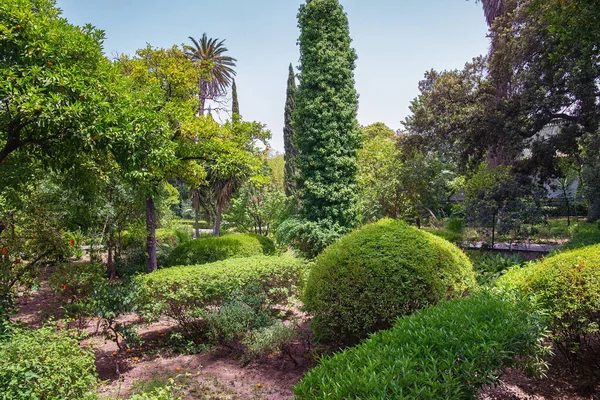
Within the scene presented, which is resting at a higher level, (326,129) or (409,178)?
(326,129)

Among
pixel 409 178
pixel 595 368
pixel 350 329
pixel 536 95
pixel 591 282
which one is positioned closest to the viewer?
pixel 591 282

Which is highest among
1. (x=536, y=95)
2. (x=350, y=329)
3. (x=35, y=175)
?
(x=536, y=95)

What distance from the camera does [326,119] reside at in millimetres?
12219

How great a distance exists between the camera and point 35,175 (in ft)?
18.8

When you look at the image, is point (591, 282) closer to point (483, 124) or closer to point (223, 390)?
point (223, 390)

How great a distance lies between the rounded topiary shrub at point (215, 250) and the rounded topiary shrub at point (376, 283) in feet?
18.8

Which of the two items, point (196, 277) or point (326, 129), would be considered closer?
point (196, 277)

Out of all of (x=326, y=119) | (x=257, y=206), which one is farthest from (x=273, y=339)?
(x=257, y=206)

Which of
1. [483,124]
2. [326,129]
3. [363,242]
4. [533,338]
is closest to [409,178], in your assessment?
[483,124]

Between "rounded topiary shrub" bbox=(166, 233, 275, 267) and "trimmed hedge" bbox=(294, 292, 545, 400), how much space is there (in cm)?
752

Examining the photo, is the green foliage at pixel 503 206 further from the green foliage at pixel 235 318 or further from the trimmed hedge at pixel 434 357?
the trimmed hedge at pixel 434 357

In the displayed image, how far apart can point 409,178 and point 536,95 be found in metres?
5.57

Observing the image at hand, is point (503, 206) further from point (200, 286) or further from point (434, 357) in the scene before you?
point (434, 357)

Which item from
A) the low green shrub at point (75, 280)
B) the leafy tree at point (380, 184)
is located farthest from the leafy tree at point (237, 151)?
the leafy tree at point (380, 184)
